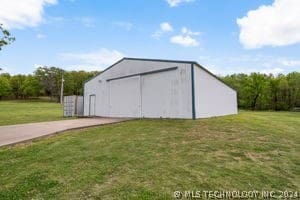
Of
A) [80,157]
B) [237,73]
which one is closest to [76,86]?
[237,73]

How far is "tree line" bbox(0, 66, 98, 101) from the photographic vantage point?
206 ft

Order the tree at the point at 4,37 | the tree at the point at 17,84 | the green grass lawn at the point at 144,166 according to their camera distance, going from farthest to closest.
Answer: the tree at the point at 17,84, the tree at the point at 4,37, the green grass lawn at the point at 144,166

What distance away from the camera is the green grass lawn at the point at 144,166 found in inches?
170

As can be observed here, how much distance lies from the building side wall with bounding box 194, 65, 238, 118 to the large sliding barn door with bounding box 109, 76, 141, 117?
4.41 meters

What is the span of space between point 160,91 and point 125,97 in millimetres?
3660

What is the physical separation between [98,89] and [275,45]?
17346 mm

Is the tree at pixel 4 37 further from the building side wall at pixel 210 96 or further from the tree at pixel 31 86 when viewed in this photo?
the tree at pixel 31 86

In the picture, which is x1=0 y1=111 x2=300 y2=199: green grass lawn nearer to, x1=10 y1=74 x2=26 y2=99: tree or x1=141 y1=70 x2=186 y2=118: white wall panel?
x1=141 y1=70 x2=186 y2=118: white wall panel

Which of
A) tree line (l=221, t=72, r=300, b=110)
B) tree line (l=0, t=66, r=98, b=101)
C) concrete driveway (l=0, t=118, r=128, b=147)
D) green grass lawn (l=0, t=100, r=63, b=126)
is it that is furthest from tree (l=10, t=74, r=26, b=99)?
concrete driveway (l=0, t=118, r=128, b=147)

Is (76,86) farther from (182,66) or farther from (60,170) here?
(60,170)

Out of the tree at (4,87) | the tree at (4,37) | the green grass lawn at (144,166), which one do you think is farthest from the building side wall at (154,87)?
the tree at (4,87)

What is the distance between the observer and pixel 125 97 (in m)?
18.6

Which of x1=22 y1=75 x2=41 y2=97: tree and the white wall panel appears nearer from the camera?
the white wall panel

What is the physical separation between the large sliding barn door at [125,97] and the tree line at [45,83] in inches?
1749
